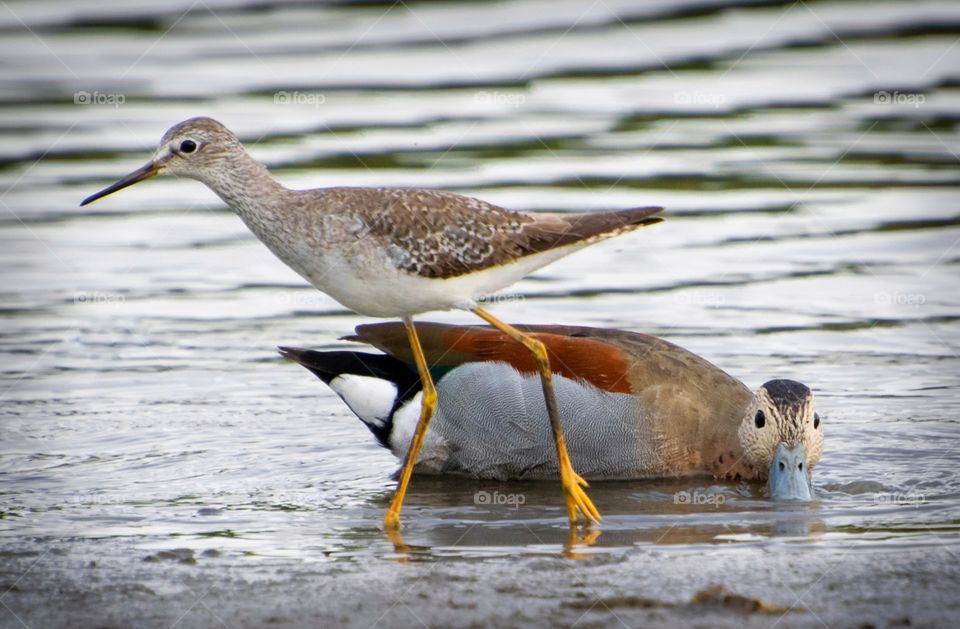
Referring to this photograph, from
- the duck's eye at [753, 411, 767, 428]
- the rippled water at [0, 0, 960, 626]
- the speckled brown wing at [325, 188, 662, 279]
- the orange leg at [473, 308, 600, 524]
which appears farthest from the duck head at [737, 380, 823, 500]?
the speckled brown wing at [325, 188, 662, 279]

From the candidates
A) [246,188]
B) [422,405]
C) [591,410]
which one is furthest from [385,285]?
[591,410]

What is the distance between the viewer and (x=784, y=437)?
9.61m

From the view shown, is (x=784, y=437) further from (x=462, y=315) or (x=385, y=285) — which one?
(x=462, y=315)

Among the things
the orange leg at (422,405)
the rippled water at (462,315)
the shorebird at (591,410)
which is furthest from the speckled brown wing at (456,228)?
the rippled water at (462,315)

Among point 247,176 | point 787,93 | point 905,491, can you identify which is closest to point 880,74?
point 787,93

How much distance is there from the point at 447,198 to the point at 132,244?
24.0 feet

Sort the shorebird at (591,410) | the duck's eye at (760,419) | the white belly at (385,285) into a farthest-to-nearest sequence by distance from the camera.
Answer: the shorebird at (591,410) < the duck's eye at (760,419) < the white belly at (385,285)

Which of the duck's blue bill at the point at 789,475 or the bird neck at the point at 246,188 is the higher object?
the bird neck at the point at 246,188

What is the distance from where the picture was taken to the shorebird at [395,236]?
855 centimetres

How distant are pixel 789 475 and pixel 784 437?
0.33 metres

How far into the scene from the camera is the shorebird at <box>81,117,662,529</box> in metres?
8.55

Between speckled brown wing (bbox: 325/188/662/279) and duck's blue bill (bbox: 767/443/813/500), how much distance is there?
178 cm

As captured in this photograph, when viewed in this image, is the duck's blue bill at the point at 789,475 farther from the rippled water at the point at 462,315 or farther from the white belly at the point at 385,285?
the white belly at the point at 385,285

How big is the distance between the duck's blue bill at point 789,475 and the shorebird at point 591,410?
0.75 feet
